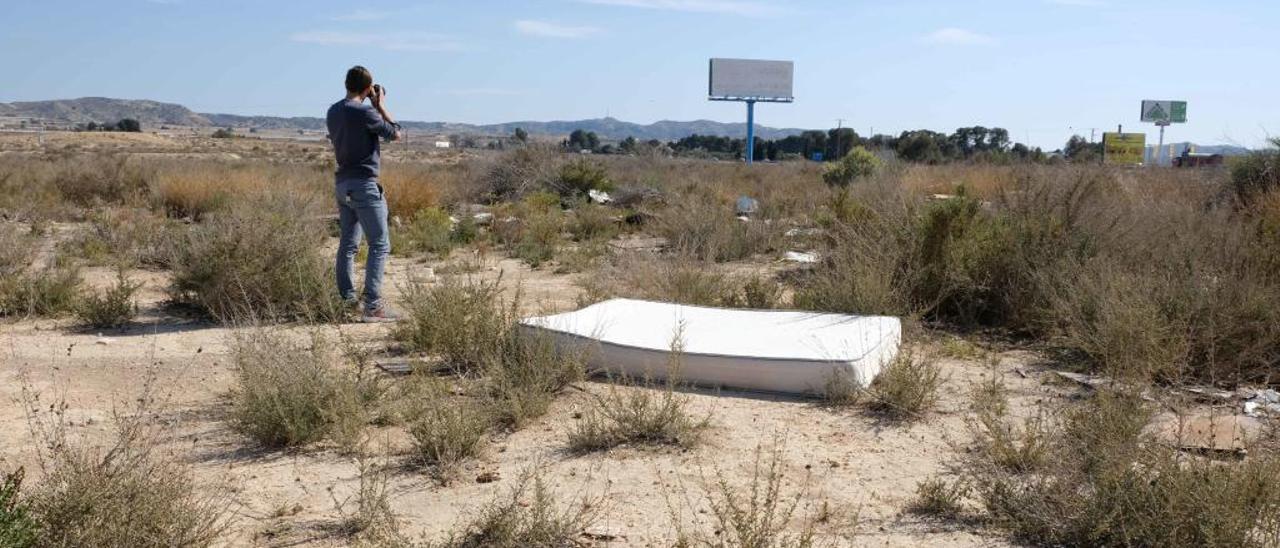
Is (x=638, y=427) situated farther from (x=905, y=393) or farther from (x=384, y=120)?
(x=384, y=120)

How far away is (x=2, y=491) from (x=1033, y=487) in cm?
367

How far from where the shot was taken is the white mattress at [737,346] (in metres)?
6.36

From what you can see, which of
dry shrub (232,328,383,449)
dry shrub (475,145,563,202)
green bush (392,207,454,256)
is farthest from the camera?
dry shrub (475,145,563,202)

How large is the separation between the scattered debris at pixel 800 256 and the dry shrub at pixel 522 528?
7598 millimetres

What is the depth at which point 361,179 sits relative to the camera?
27.3ft

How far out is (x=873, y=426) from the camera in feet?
19.2

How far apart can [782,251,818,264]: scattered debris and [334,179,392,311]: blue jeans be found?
189 inches

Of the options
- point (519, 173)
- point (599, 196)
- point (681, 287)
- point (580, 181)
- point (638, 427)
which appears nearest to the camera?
point (638, 427)

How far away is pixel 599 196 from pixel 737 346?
1461 cm

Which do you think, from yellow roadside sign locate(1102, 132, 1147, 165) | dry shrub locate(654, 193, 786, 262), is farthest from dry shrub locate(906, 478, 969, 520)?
yellow roadside sign locate(1102, 132, 1147, 165)

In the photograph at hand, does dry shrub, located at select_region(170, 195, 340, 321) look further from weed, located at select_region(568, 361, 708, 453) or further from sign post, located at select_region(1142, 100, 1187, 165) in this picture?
sign post, located at select_region(1142, 100, 1187, 165)

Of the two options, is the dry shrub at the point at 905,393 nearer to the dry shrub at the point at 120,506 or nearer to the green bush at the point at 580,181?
the dry shrub at the point at 120,506

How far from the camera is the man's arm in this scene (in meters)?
8.30

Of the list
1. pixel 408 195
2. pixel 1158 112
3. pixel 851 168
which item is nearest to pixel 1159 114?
pixel 1158 112
